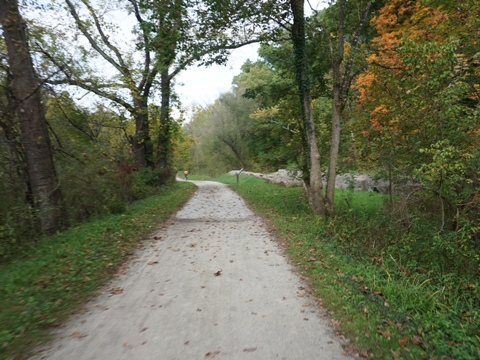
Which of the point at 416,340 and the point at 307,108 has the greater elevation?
the point at 307,108

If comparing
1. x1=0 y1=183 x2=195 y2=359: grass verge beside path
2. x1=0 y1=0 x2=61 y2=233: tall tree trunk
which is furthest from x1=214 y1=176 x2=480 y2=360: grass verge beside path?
x1=0 y1=0 x2=61 y2=233: tall tree trunk

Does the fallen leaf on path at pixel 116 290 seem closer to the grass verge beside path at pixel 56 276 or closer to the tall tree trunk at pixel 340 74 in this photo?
the grass verge beside path at pixel 56 276

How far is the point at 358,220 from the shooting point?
939 cm

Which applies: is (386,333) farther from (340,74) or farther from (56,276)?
(340,74)

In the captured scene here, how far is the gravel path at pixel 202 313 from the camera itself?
3254 mm

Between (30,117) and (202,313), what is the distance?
7.00 m

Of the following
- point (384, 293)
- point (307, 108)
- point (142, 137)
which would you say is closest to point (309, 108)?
point (307, 108)

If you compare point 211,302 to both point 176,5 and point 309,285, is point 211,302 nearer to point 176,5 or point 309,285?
point 309,285

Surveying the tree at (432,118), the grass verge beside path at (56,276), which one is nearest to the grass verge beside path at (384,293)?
the tree at (432,118)

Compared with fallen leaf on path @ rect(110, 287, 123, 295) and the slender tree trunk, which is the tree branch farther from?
fallen leaf on path @ rect(110, 287, 123, 295)

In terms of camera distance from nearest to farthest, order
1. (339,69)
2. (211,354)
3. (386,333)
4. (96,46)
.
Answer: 1. (211,354)
2. (386,333)
3. (339,69)
4. (96,46)

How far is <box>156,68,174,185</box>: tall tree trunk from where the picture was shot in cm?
1800

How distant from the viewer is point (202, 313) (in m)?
4.05

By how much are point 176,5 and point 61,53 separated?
4.11m
